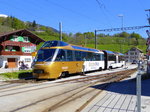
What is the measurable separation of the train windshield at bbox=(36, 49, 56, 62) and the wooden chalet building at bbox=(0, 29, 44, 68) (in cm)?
2950

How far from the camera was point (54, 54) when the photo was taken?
59.5 ft

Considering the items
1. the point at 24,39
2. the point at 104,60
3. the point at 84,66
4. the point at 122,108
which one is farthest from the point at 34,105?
the point at 24,39

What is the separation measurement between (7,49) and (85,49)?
30.0m

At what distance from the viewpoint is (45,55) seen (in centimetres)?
1842

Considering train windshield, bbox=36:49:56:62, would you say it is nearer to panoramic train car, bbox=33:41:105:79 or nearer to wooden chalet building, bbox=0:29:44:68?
panoramic train car, bbox=33:41:105:79

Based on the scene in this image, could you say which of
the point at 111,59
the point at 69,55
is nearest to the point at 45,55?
A: the point at 69,55

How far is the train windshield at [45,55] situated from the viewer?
59.2ft

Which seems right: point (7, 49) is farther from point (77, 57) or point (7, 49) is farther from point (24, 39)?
point (77, 57)

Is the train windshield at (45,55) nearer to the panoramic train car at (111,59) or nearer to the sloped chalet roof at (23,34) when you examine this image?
the panoramic train car at (111,59)

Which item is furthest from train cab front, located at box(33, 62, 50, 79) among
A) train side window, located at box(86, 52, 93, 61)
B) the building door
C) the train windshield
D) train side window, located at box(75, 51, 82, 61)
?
the building door

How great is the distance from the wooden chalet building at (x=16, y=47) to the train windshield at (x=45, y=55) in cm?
2950

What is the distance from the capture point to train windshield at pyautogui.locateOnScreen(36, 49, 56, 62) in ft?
59.2

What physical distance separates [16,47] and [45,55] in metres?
35.7

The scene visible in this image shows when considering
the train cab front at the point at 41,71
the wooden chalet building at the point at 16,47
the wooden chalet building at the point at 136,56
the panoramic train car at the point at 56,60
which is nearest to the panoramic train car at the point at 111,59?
the panoramic train car at the point at 56,60
